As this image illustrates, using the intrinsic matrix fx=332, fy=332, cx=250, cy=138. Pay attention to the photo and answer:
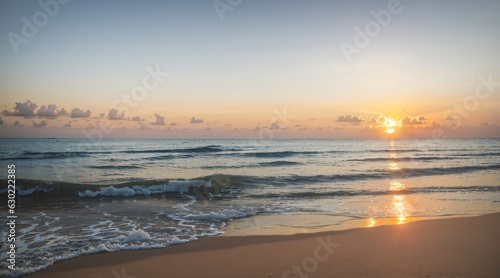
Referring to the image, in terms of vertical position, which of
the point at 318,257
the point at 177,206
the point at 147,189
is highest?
the point at 318,257

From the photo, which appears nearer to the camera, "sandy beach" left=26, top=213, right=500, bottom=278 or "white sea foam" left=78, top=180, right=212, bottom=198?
"sandy beach" left=26, top=213, right=500, bottom=278

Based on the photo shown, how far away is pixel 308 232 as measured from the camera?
9.16m

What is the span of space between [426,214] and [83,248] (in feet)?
34.9

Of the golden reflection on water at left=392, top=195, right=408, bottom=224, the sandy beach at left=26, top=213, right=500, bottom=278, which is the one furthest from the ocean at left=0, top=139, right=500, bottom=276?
the sandy beach at left=26, top=213, right=500, bottom=278

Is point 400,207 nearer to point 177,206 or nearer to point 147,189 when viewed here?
point 177,206

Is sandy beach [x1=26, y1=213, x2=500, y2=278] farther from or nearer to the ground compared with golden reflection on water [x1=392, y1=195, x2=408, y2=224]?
Result: farther from the ground

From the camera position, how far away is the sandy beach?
19.9ft

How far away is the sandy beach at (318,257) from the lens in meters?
6.07

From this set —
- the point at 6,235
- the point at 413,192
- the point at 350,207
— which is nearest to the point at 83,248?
the point at 6,235

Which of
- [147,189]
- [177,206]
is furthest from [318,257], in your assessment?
[147,189]

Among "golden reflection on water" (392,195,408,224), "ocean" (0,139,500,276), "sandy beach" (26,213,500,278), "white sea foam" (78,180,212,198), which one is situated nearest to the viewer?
"sandy beach" (26,213,500,278)

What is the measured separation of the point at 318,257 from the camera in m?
6.90

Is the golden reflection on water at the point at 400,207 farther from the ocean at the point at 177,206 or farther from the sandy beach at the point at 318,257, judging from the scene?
the sandy beach at the point at 318,257

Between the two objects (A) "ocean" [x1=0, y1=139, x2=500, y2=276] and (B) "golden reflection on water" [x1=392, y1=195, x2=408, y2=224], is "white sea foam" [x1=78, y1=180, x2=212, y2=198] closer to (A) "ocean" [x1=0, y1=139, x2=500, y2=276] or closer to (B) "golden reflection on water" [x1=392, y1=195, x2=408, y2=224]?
(A) "ocean" [x1=0, y1=139, x2=500, y2=276]
